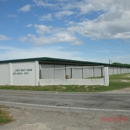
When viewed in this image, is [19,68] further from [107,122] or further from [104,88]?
[107,122]

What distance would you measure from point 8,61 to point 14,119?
2387 centimetres

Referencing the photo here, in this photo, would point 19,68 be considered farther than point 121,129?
Yes

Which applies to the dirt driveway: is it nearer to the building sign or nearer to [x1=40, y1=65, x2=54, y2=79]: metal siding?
[x1=40, y1=65, x2=54, y2=79]: metal siding

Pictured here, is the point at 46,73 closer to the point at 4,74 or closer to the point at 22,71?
the point at 22,71

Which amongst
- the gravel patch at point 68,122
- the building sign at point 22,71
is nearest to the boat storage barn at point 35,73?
the building sign at point 22,71

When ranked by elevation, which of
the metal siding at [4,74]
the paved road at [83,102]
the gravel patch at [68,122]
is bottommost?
the gravel patch at [68,122]

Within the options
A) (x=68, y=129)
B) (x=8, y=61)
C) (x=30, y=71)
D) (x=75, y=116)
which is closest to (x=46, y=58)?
(x=30, y=71)

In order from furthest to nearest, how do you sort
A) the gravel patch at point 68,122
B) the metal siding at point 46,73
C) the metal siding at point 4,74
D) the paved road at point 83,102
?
1. the metal siding at point 4,74
2. the metal siding at point 46,73
3. the paved road at point 83,102
4. the gravel patch at point 68,122

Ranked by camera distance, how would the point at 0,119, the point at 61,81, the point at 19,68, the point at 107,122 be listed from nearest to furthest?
the point at 107,122, the point at 0,119, the point at 61,81, the point at 19,68

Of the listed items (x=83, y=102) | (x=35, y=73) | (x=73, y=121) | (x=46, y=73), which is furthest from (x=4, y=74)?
(x=73, y=121)

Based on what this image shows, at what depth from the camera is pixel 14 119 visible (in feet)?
26.4

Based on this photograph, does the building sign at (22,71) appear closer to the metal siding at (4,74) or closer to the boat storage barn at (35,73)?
the boat storage barn at (35,73)

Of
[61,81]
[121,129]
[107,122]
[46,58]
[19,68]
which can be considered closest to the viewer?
[121,129]

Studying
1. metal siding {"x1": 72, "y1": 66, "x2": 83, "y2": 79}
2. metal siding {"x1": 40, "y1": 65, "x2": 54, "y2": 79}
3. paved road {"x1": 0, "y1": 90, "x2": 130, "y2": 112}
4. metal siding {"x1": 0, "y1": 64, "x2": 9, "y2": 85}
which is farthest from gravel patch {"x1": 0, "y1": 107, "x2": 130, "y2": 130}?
metal siding {"x1": 72, "y1": 66, "x2": 83, "y2": 79}
